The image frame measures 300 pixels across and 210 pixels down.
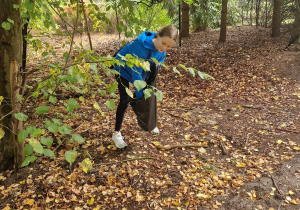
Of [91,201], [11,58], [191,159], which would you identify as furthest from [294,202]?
[11,58]

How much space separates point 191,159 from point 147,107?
0.93 meters

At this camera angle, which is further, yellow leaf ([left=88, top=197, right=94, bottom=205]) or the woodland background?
yellow leaf ([left=88, top=197, right=94, bottom=205])

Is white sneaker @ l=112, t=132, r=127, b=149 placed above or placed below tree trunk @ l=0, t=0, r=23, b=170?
below

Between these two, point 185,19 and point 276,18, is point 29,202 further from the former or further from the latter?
point 276,18

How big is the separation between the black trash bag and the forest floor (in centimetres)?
36

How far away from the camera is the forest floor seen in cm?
273

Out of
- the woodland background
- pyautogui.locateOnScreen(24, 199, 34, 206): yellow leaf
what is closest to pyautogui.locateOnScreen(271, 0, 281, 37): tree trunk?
the woodland background

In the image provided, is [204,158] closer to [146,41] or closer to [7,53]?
[146,41]

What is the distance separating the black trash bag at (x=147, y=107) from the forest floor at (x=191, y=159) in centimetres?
36

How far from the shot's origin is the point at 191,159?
11.2 feet

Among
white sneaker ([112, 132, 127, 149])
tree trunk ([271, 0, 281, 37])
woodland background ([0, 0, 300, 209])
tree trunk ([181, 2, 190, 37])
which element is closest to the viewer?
woodland background ([0, 0, 300, 209])

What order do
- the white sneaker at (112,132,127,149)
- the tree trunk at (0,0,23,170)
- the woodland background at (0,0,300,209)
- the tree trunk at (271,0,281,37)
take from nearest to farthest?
the woodland background at (0,0,300,209) < the tree trunk at (0,0,23,170) < the white sneaker at (112,132,127,149) < the tree trunk at (271,0,281,37)

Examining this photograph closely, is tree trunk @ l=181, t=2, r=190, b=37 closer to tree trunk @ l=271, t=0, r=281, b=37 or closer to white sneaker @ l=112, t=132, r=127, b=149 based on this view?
tree trunk @ l=271, t=0, r=281, b=37

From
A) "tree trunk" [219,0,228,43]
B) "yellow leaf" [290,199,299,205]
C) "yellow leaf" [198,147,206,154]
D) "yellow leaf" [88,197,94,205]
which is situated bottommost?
"yellow leaf" [290,199,299,205]
